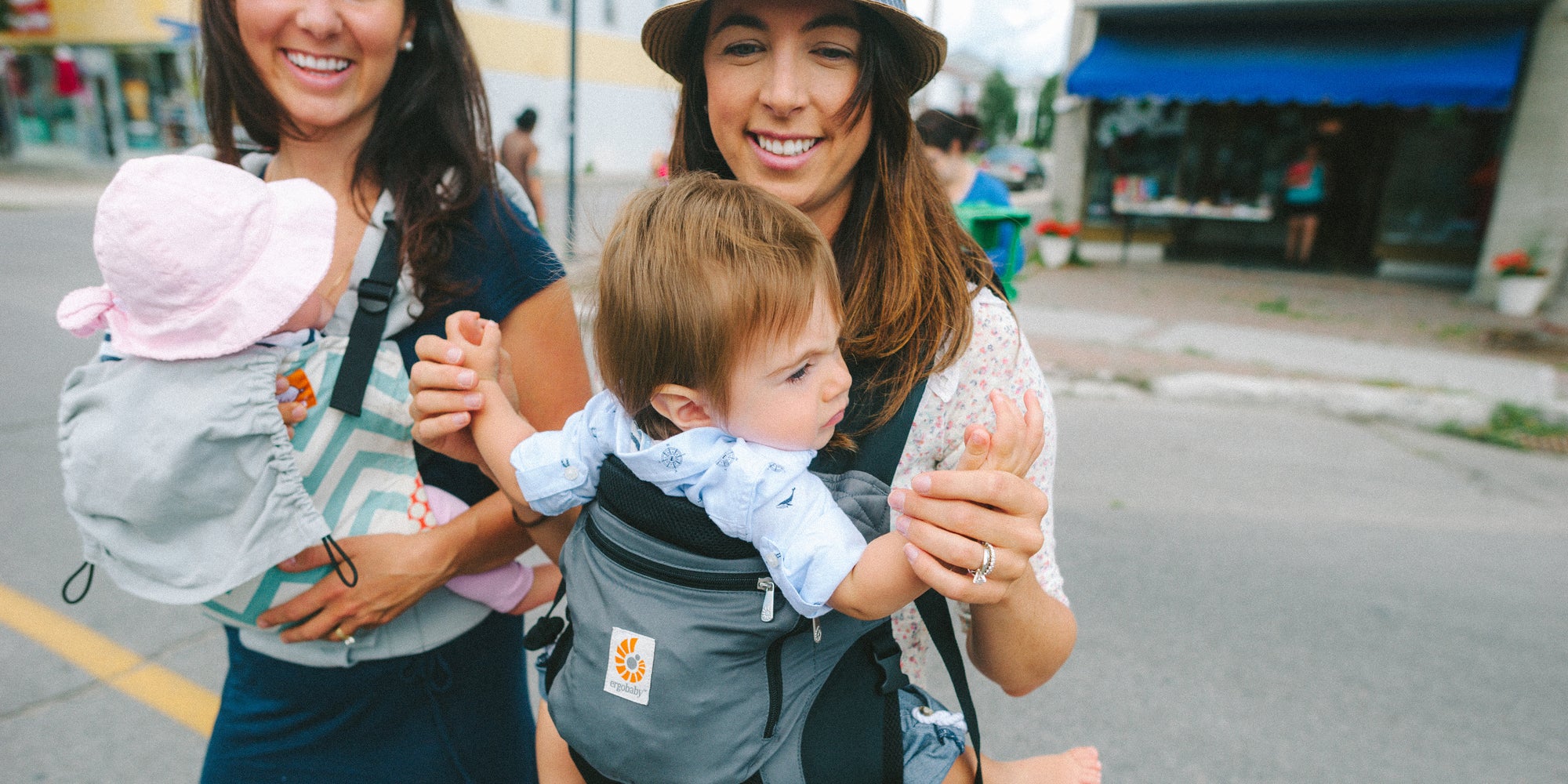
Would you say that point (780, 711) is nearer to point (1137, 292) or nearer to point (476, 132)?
point (476, 132)

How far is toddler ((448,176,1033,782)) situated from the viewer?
109 centimetres

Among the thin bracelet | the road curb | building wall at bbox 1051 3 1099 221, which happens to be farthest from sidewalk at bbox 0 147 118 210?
the thin bracelet

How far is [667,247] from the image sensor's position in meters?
1.16

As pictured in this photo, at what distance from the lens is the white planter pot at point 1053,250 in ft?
41.8

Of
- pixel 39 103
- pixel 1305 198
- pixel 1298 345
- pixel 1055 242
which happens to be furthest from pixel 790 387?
pixel 39 103

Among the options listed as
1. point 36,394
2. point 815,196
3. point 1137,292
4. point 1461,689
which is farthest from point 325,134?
point 1137,292

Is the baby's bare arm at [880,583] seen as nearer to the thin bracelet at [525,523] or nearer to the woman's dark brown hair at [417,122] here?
the thin bracelet at [525,523]

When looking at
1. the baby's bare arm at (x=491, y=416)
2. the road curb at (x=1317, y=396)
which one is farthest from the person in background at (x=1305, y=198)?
the baby's bare arm at (x=491, y=416)

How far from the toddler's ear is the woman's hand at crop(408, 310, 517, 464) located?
0.30 metres

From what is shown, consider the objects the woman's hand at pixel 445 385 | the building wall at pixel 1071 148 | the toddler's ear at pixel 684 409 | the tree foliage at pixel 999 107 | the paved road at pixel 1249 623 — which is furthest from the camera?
the tree foliage at pixel 999 107

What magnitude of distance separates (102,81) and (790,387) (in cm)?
2862

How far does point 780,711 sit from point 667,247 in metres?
0.60

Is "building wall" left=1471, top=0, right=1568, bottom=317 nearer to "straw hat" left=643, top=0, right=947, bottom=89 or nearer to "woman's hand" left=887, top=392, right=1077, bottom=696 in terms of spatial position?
"straw hat" left=643, top=0, right=947, bottom=89

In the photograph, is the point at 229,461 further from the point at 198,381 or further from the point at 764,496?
the point at 764,496
